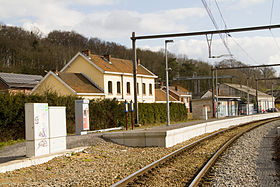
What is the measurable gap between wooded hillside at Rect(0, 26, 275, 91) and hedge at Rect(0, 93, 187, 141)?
37.0 m

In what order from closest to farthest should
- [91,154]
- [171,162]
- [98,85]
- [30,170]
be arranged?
[30,170] → [171,162] → [91,154] → [98,85]

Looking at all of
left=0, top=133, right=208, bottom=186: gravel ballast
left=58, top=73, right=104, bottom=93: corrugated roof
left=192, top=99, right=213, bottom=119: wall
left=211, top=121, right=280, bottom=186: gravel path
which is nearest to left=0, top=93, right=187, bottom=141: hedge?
left=0, top=133, right=208, bottom=186: gravel ballast

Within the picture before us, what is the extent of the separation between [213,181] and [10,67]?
7839 cm

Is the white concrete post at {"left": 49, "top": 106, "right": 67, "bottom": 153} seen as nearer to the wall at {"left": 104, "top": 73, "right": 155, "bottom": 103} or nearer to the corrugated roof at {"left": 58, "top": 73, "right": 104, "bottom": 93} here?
the corrugated roof at {"left": 58, "top": 73, "right": 104, "bottom": 93}

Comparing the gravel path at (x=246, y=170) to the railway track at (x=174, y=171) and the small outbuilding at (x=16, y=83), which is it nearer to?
the railway track at (x=174, y=171)

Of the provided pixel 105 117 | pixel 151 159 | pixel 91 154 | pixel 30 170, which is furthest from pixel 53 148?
pixel 105 117

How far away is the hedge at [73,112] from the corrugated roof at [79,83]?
347 inches

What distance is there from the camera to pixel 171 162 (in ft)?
39.2

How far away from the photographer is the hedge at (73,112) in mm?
19031

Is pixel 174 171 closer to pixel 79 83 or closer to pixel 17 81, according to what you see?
pixel 79 83

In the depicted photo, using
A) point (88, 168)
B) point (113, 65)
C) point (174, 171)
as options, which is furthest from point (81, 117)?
point (113, 65)

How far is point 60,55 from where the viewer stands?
99.8m

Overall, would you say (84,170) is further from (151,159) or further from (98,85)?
(98,85)

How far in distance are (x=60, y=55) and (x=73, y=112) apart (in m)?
77.5
